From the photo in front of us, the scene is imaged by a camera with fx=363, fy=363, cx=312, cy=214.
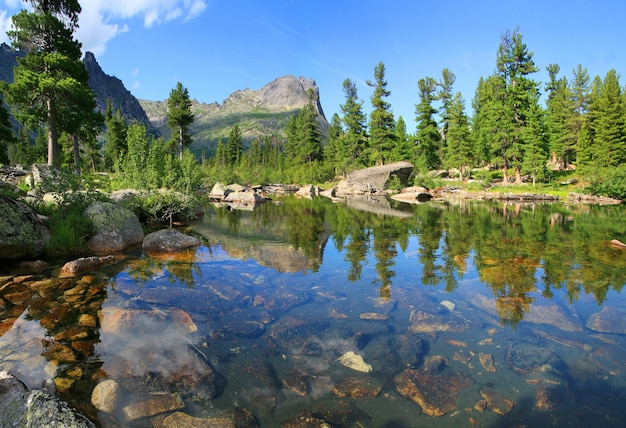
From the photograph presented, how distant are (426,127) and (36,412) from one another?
60744 mm

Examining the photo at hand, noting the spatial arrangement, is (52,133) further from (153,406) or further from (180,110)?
(180,110)

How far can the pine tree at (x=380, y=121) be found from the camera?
59.4 meters

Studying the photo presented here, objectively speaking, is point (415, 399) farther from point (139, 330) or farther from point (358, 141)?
point (358, 141)

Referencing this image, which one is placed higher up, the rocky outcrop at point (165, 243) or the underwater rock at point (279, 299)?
the rocky outcrop at point (165, 243)

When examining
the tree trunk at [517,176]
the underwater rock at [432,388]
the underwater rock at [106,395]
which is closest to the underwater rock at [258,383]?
the underwater rock at [106,395]

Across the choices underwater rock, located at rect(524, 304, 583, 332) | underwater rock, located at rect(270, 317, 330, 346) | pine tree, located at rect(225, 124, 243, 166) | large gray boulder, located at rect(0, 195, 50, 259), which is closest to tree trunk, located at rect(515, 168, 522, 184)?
underwater rock, located at rect(524, 304, 583, 332)

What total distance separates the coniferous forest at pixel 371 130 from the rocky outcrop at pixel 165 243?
4890 millimetres

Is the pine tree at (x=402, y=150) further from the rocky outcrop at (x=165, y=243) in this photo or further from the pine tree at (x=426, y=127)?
the rocky outcrop at (x=165, y=243)

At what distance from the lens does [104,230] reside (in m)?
12.3

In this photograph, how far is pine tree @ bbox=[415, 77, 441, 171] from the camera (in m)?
57.8

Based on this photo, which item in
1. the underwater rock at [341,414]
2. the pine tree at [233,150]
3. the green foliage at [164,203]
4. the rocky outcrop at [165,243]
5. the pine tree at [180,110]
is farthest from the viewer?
the pine tree at [233,150]

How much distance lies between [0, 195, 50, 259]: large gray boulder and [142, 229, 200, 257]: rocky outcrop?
9.53 feet

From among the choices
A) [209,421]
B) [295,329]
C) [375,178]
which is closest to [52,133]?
[295,329]

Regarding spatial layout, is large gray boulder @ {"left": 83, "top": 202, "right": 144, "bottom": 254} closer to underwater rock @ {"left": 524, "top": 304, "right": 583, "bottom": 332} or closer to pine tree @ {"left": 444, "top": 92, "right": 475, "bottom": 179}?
underwater rock @ {"left": 524, "top": 304, "right": 583, "bottom": 332}
